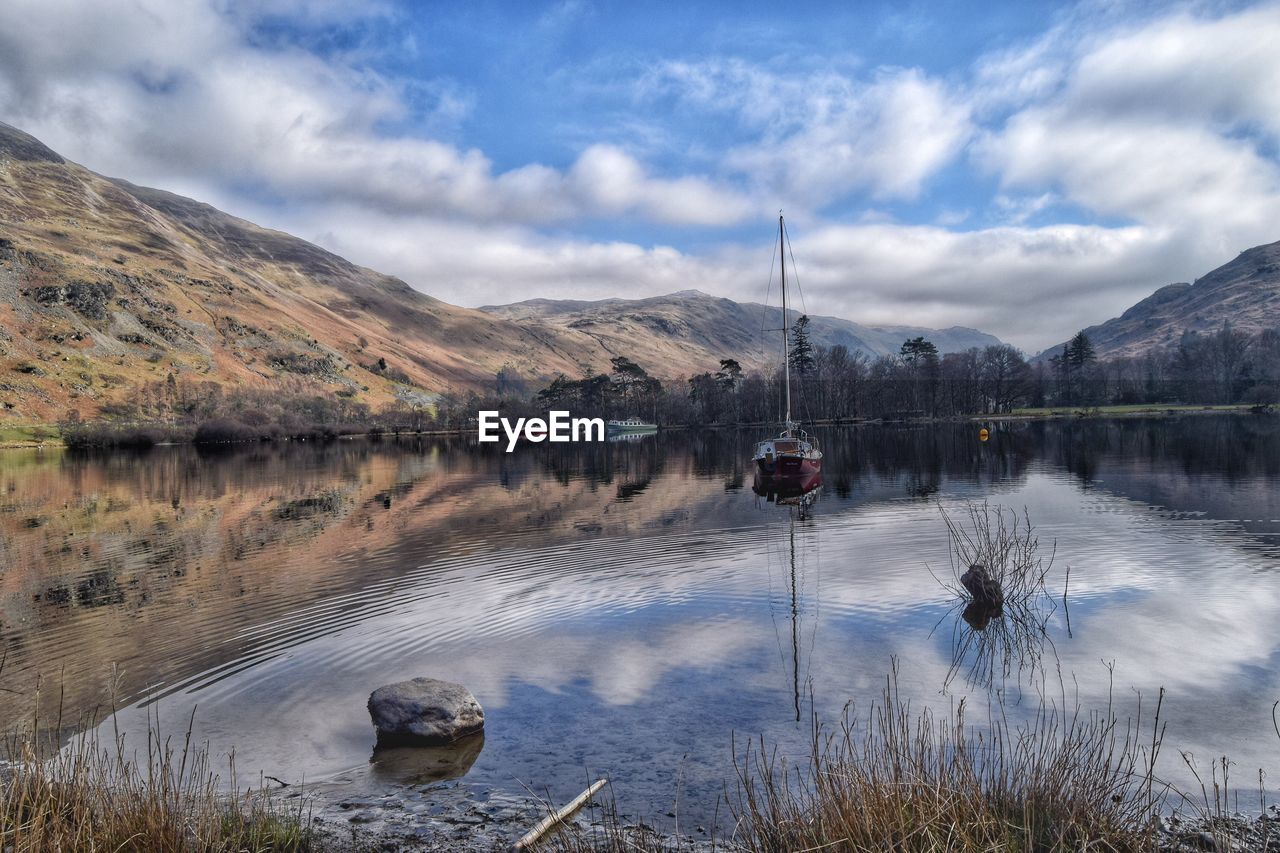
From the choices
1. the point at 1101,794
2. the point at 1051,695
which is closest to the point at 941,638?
the point at 1051,695

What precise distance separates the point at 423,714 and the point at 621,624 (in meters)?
7.23

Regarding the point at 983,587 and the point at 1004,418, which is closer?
the point at 983,587

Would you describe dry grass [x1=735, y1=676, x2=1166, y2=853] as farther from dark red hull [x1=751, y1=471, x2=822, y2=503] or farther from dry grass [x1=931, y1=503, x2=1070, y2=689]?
dark red hull [x1=751, y1=471, x2=822, y2=503]

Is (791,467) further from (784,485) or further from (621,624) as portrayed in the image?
(621,624)

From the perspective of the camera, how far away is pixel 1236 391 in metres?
172

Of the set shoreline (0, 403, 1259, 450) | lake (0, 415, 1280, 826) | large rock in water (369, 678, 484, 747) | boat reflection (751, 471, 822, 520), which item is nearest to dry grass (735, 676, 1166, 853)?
lake (0, 415, 1280, 826)

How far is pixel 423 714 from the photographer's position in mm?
12148

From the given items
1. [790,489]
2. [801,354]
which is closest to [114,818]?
[790,489]

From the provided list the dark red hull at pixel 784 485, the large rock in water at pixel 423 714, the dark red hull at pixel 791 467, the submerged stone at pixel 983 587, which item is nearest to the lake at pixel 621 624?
the large rock in water at pixel 423 714

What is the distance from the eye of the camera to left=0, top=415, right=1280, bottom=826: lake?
12102 mm

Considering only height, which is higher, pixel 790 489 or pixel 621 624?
pixel 790 489

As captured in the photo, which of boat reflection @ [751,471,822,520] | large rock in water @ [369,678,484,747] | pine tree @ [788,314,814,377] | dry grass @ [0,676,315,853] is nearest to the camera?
dry grass @ [0,676,315,853]

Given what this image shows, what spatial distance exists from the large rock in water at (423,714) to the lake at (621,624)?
20.3 inches

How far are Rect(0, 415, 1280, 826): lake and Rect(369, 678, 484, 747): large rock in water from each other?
0.52m
